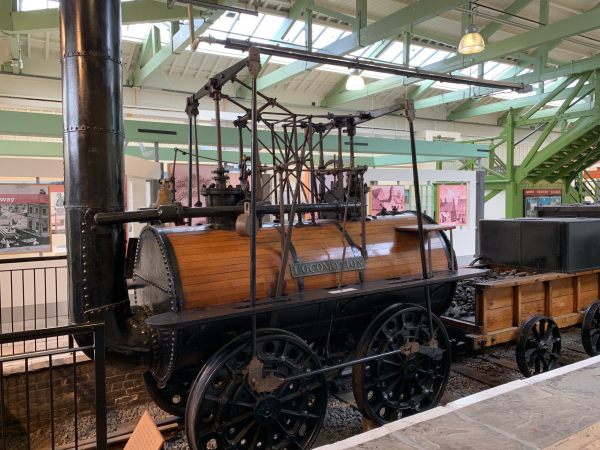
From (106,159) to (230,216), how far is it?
106 centimetres

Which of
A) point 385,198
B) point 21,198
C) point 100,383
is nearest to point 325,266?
point 100,383

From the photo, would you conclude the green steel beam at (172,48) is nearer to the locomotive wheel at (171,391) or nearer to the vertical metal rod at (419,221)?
the vertical metal rod at (419,221)

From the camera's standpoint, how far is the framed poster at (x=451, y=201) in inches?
438

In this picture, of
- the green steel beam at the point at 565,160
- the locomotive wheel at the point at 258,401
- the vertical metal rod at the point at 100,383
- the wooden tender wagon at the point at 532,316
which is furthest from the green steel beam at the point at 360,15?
the green steel beam at the point at 565,160

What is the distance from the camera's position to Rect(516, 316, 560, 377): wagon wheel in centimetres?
501

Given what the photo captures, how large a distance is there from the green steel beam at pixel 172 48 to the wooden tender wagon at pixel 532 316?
488 cm

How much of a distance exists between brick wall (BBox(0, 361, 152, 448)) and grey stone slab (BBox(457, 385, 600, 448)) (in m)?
3.30

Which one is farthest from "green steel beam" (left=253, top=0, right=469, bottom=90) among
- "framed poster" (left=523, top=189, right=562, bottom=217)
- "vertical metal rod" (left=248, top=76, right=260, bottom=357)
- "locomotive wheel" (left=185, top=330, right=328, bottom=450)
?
"framed poster" (left=523, top=189, right=562, bottom=217)

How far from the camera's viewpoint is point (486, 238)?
6395mm

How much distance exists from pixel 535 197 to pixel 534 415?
12508 mm

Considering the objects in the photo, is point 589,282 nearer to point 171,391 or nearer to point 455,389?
point 455,389

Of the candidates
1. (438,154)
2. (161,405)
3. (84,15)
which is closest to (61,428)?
(161,405)

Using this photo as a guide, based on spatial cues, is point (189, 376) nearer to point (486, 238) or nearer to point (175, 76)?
point (486, 238)

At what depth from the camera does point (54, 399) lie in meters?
4.82
